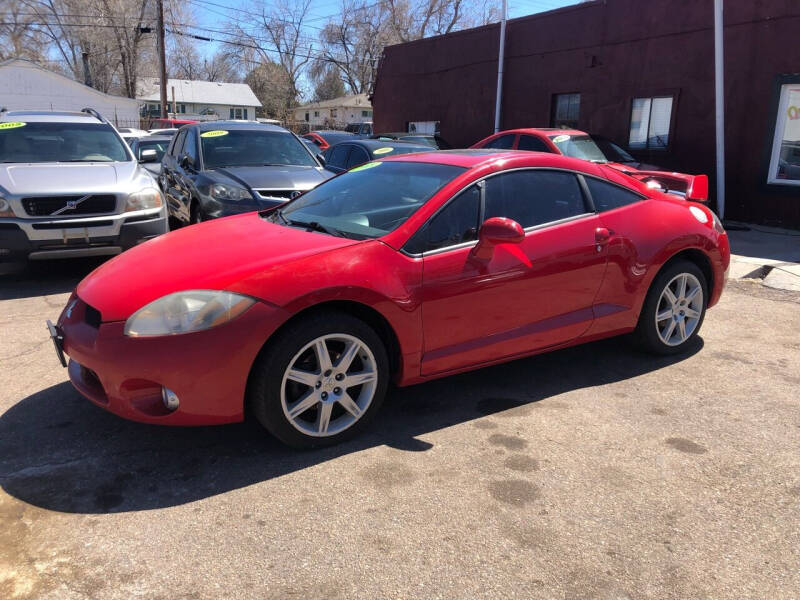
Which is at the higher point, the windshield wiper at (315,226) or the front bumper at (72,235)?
the windshield wiper at (315,226)

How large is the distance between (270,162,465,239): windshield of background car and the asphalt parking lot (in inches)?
44.1

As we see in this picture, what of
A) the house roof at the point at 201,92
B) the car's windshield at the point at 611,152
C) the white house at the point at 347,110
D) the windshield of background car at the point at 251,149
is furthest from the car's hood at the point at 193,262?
the house roof at the point at 201,92

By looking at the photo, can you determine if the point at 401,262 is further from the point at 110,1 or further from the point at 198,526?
the point at 110,1

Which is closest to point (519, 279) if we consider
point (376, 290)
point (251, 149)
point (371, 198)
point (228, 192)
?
point (376, 290)

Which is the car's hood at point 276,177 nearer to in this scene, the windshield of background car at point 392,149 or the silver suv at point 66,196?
the silver suv at point 66,196

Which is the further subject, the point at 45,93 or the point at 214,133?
the point at 45,93

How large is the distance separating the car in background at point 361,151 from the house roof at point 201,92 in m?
56.9

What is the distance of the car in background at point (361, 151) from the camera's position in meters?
9.99

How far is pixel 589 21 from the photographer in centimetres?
1402

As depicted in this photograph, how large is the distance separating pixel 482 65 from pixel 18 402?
1578cm

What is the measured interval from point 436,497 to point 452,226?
1502 mm

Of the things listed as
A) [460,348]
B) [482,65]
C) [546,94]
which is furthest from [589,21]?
[460,348]

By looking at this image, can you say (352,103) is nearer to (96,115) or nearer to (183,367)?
(96,115)

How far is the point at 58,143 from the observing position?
23.9 ft
